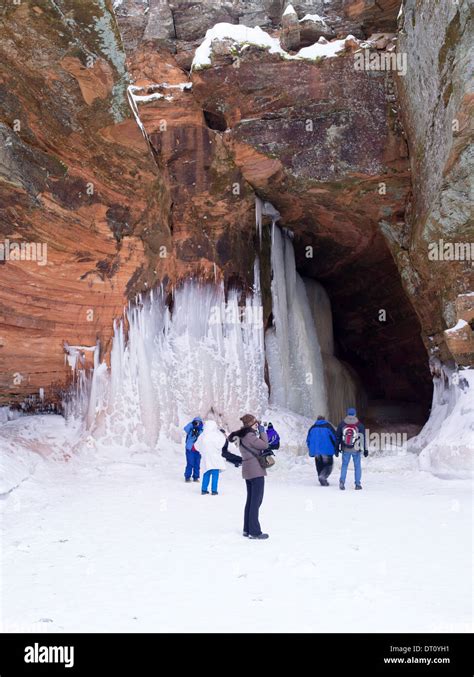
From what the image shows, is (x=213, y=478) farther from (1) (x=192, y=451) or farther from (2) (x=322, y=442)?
(2) (x=322, y=442)

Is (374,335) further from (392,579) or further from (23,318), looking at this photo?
(392,579)

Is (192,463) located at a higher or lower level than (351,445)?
lower

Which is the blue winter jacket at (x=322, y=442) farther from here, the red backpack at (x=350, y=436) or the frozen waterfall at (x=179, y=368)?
the frozen waterfall at (x=179, y=368)

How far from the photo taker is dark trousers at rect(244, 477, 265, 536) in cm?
605

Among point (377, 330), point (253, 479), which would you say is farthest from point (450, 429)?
point (377, 330)

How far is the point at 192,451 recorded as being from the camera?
10547mm

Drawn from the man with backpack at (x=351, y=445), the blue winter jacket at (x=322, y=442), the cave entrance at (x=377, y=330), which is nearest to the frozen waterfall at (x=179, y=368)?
the blue winter jacket at (x=322, y=442)

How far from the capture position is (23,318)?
11797 mm

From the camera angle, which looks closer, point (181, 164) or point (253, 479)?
point (253, 479)

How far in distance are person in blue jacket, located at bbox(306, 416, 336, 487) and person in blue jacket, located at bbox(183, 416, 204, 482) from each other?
197 cm

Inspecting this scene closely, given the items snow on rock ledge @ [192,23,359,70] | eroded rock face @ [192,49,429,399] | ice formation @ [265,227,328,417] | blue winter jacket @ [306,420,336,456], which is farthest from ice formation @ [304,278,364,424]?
blue winter jacket @ [306,420,336,456]

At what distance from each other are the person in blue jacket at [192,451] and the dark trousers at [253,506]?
13.5 ft

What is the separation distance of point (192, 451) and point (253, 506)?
4.56 meters

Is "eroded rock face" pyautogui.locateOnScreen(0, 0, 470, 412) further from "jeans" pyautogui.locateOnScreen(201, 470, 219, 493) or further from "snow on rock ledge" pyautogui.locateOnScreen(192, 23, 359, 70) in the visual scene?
"jeans" pyautogui.locateOnScreen(201, 470, 219, 493)
